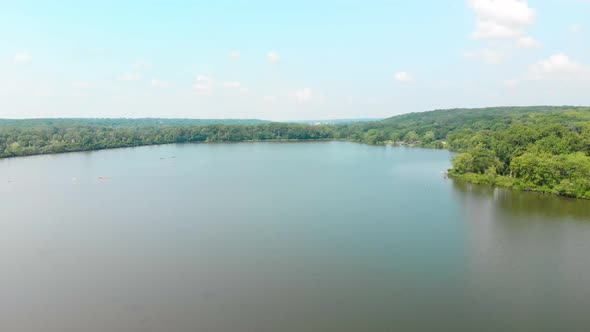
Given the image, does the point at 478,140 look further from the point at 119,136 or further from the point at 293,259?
the point at 119,136

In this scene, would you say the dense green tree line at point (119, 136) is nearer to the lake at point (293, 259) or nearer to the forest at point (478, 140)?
the forest at point (478, 140)

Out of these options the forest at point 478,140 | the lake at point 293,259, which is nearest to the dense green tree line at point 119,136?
the forest at point 478,140

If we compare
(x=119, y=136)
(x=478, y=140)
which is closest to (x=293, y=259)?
(x=478, y=140)

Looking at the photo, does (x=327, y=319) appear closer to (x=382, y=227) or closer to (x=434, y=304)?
(x=434, y=304)

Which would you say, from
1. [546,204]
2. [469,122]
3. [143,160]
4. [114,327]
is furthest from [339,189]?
[469,122]

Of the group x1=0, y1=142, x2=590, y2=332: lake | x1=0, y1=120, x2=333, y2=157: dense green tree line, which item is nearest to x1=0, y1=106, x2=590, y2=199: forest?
x1=0, y1=120, x2=333, y2=157: dense green tree line

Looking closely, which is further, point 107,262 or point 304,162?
point 304,162
